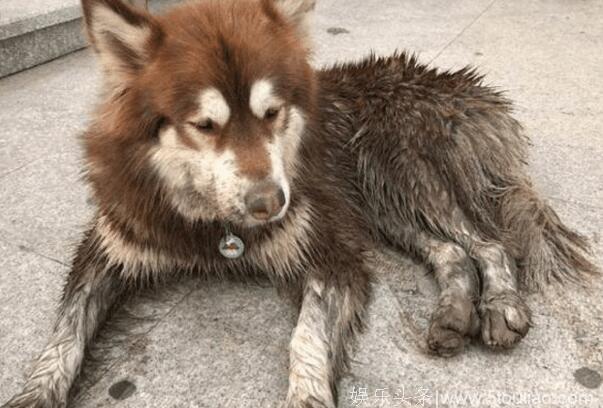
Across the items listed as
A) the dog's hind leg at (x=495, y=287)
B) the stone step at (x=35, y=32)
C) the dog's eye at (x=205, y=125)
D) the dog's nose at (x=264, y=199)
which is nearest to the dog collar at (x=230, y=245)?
the dog's nose at (x=264, y=199)

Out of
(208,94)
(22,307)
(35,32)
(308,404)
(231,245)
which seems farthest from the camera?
(35,32)

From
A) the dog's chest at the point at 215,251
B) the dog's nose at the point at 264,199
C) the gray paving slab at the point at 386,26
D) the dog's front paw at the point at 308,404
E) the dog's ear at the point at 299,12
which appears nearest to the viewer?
the dog's nose at the point at 264,199

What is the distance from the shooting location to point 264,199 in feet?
7.30

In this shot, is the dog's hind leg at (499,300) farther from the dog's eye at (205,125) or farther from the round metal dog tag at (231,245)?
the dog's eye at (205,125)

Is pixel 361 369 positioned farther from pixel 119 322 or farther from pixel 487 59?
pixel 487 59

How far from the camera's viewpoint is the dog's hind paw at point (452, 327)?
2625mm

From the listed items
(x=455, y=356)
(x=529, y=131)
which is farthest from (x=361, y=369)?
(x=529, y=131)

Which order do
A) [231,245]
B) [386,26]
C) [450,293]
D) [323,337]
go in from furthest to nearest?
[386,26], [450,293], [231,245], [323,337]

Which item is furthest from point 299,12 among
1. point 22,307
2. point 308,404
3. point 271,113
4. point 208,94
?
point 22,307

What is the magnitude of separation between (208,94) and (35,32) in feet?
13.5

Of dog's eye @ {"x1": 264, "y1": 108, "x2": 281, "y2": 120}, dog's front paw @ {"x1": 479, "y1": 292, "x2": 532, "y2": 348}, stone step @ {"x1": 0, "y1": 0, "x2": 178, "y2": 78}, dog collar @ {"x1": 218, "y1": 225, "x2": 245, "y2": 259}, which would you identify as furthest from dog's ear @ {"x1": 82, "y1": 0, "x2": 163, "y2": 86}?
stone step @ {"x1": 0, "y1": 0, "x2": 178, "y2": 78}

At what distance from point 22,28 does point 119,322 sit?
361cm

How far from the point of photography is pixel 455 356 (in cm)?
266

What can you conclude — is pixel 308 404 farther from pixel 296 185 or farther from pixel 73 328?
pixel 73 328
